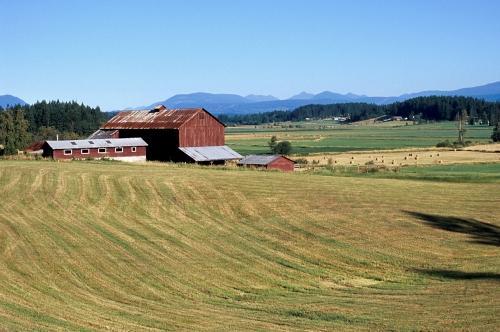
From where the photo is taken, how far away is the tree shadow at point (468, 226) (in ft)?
109

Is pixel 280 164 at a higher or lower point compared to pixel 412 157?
higher

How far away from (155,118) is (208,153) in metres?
8.88

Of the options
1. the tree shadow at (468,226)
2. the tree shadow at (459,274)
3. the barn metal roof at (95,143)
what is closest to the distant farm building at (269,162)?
the barn metal roof at (95,143)

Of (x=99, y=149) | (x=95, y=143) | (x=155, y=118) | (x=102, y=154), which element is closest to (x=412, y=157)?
(x=155, y=118)

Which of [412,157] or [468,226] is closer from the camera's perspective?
[468,226]

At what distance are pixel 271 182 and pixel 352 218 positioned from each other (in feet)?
39.0

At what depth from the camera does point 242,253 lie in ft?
97.6

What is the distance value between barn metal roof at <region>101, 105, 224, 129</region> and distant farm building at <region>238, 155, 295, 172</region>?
8401 mm

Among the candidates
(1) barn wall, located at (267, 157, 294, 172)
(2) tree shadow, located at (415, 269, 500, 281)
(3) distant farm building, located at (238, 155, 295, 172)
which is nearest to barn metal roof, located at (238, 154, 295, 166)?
(3) distant farm building, located at (238, 155, 295, 172)

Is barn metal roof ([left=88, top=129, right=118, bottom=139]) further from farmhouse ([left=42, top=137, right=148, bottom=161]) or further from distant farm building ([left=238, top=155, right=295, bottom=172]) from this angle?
distant farm building ([left=238, top=155, right=295, bottom=172])

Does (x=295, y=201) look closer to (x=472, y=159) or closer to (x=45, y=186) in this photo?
(x=45, y=186)

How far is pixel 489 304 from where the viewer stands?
20594mm

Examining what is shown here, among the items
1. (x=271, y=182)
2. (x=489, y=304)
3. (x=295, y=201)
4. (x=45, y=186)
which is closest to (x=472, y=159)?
(x=271, y=182)

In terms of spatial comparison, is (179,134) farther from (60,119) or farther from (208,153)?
(60,119)
